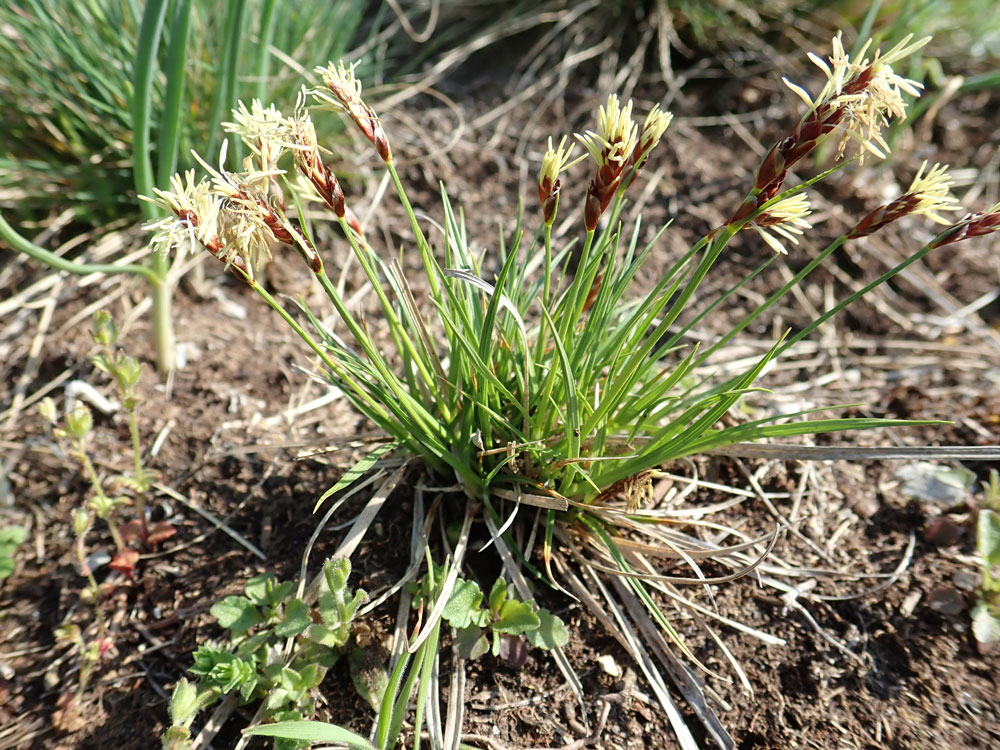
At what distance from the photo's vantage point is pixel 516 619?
138cm

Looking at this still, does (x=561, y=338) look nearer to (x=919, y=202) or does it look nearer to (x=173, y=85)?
(x=919, y=202)

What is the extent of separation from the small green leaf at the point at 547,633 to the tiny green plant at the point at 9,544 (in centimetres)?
117

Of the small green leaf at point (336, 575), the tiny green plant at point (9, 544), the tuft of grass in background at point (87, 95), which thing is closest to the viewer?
the small green leaf at point (336, 575)

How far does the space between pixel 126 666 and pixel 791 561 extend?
144 centimetres

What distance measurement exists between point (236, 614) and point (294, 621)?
4.9 inches

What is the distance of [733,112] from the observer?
282cm

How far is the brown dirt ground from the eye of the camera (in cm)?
143

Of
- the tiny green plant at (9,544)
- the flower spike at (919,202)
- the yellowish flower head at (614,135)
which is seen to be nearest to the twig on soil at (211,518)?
the tiny green plant at (9,544)

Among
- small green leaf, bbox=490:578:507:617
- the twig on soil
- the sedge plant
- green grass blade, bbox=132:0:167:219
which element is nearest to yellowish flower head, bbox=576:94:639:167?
the sedge plant

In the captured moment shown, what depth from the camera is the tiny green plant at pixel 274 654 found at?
1.29m

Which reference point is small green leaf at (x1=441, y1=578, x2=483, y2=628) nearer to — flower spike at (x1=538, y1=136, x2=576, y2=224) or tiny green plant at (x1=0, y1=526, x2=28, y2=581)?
flower spike at (x1=538, y1=136, x2=576, y2=224)

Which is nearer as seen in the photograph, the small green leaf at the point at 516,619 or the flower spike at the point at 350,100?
the flower spike at the point at 350,100

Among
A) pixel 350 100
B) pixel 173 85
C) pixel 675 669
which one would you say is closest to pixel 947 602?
pixel 675 669

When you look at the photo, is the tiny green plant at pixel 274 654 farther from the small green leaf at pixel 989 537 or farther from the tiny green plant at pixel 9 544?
the small green leaf at pixel 989 537
